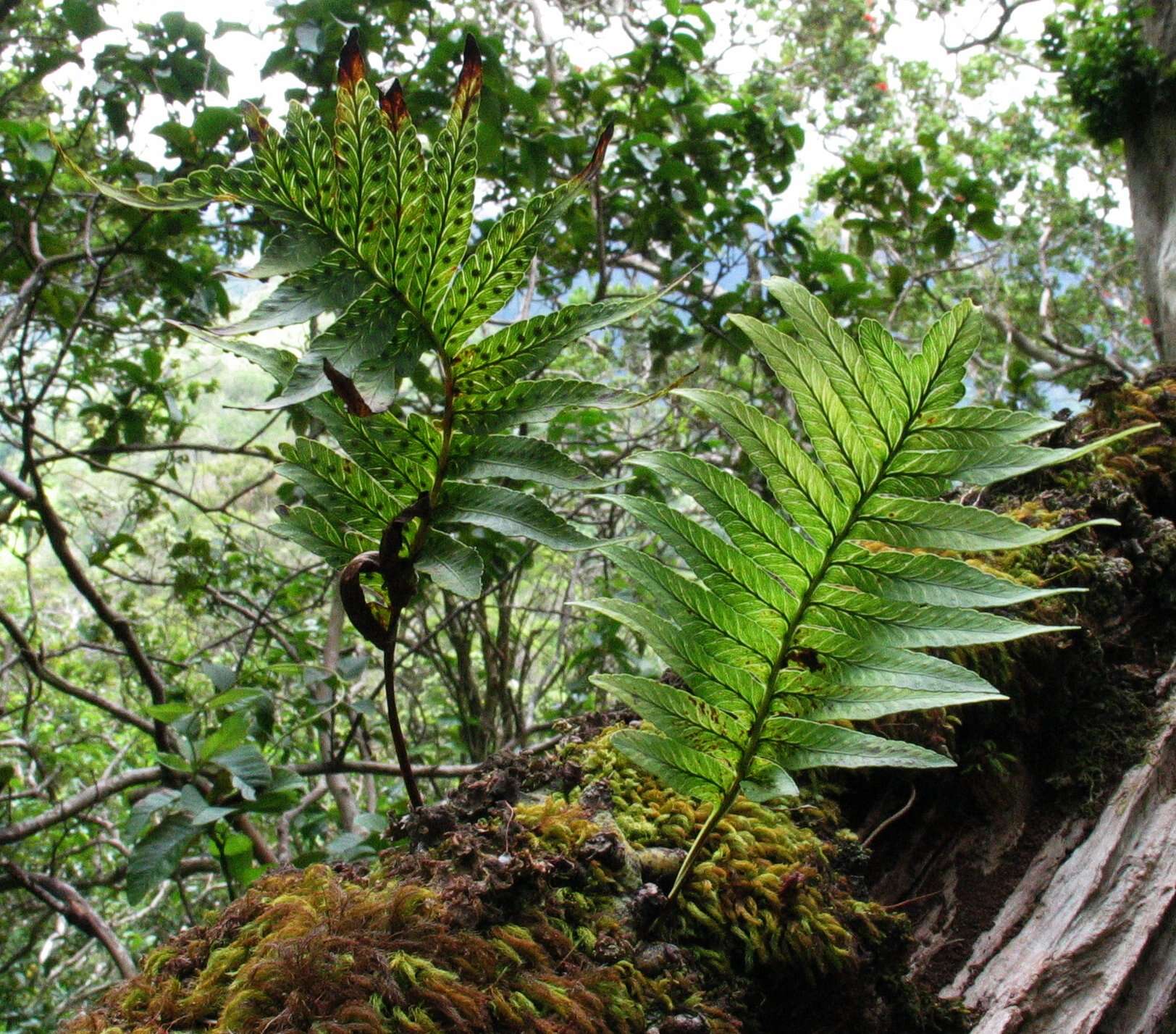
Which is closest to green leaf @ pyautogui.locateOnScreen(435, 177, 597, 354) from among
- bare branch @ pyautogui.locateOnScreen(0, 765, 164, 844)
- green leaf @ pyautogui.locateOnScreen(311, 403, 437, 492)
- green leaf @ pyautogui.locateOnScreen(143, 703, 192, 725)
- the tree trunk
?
green leaf @ pyautogui.locateOnScreen(311, 403, 437, 492)

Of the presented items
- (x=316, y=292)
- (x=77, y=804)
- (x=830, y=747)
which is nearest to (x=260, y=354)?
(x=316, y=292)

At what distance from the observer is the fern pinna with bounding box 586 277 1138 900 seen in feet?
2.78

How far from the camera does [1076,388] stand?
7.80 meters

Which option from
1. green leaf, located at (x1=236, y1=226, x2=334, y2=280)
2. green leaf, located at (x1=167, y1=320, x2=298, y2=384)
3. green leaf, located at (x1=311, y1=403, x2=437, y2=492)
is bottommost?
green leaf, located at (x1=311, y1=403, x2=437, y2=492)

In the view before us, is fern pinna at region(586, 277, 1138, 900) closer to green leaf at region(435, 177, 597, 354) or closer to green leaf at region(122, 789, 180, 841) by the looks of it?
green leaf at region(435, 177, 597, 354)

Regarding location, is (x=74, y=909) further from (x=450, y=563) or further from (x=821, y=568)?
(x=821, y=568)

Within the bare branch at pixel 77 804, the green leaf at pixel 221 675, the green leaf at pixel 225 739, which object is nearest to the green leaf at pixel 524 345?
the green leaf at pixel 225 739

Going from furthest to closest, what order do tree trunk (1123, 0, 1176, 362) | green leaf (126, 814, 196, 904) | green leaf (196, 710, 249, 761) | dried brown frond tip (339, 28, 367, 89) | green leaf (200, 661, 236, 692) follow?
tree trunk (1123, 0, 1176, 362), green leaf (200, 661, 236, 692), green leaf (196, 710, 249, 761), green leaf (126, 814, 196, 904), dried brown frond tip (339, 28, 367, 89)

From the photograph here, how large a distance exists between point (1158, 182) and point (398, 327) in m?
5.33

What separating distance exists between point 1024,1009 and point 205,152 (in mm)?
2618

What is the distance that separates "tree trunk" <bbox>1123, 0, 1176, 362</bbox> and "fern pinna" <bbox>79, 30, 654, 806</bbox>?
470 cm

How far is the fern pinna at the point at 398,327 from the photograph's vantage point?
0.75 metres

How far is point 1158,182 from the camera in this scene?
456 cm

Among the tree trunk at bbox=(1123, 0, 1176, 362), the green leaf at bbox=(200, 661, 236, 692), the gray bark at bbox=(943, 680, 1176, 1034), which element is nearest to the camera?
the gray bark at bbox=(943, 680, 1176, 1034)
